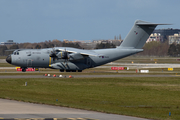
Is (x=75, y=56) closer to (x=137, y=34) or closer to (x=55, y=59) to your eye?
(x=55, y=59)

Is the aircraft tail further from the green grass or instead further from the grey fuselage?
the green grass

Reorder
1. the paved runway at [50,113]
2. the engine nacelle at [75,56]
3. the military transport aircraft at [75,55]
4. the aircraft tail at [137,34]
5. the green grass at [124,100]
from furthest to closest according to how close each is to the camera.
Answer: the aircraft tail at [137,34] < the military transport aircraft at [75,55] < the engine nacelle at [75,56] < the green grass at [124,100] < the paved runway at [50,113]

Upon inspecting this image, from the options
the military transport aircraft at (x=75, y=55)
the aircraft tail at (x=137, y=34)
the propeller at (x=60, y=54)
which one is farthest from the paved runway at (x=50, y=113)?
the aircraft tail at (x=137, y=34)

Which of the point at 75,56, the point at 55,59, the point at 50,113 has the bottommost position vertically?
the point at 50,113

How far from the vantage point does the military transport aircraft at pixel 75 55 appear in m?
55.3

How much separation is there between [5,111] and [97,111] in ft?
19.5

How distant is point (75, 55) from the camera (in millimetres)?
54969

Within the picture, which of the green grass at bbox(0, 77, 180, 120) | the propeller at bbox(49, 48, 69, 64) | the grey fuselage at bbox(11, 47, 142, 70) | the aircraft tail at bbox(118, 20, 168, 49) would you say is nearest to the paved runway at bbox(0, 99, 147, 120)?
the green grass at bbox(0, 77, 180, 120)

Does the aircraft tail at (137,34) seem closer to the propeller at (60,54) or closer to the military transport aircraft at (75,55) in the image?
the military transport aircraft at (75,55)

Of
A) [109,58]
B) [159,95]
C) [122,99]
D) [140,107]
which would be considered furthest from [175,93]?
[109,58]

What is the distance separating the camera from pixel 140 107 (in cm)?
2319

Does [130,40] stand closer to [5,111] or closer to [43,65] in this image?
[43,65]

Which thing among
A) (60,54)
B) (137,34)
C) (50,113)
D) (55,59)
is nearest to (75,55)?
(60,54)

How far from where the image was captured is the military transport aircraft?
55.3m
